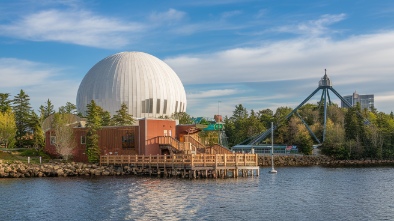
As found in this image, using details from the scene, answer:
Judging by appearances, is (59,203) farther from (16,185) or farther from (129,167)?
(129,167)

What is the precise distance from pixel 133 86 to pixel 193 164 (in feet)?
158

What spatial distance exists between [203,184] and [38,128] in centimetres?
3836

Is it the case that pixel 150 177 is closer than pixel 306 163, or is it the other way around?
pixel 150 177

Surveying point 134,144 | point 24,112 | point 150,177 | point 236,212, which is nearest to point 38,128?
point 24,112

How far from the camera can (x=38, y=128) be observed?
256ft

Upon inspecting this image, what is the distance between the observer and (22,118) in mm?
87938

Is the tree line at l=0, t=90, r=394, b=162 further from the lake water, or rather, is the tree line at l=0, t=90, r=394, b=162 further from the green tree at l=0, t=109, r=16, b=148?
the lake water

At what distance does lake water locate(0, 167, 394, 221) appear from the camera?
106ft

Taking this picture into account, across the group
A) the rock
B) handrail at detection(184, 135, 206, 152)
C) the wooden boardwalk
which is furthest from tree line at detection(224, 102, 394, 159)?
the rock

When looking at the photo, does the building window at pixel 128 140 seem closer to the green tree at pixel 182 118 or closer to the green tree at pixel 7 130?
the green tree at pixel 7 130

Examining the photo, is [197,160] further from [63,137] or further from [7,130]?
[7,130]

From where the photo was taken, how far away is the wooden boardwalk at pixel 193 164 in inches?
2192

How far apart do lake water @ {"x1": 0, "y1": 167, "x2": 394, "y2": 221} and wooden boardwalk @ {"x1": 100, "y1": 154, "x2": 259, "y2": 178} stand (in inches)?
89.5

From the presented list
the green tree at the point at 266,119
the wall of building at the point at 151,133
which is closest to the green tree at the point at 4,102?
the wall of building at the point at 151,133
